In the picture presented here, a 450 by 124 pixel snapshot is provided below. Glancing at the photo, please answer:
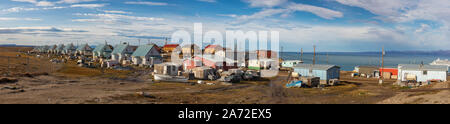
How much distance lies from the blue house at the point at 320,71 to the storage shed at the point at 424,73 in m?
11.1

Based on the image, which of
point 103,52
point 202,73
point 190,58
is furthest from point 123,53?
point 202,73

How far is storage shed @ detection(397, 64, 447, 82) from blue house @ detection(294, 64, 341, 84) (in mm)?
11142

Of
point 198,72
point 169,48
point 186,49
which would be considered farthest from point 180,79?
point 169,48

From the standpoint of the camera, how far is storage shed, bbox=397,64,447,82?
40625 mm

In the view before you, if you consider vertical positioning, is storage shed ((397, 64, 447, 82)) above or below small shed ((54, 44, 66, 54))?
below

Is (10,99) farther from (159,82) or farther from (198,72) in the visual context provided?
(198,72)

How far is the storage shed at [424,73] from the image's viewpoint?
133ft

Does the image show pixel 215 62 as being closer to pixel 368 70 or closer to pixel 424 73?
pixel 368 70

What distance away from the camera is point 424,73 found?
4191 centimetres

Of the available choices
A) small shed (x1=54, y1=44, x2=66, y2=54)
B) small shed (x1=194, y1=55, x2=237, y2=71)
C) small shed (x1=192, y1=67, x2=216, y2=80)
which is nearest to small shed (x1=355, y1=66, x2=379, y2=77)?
small shed (x1=194, y1=55, x2=237, y2=71)

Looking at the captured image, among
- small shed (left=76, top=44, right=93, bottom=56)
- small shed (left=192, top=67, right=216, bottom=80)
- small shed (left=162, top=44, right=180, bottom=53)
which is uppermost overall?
small shed (left=162, top=44, right=180, bottom=53)

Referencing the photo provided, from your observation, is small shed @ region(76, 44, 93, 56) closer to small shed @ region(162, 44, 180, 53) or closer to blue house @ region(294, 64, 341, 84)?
small shed @ region(162, 44, 180, 53)

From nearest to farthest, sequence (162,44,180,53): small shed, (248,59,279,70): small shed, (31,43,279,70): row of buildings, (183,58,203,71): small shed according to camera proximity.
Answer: (183,58,203,71): small shed
(31,43,279,70): row of buildings
(248,59,279,70): small shed
(162,44,180,53): small shed
